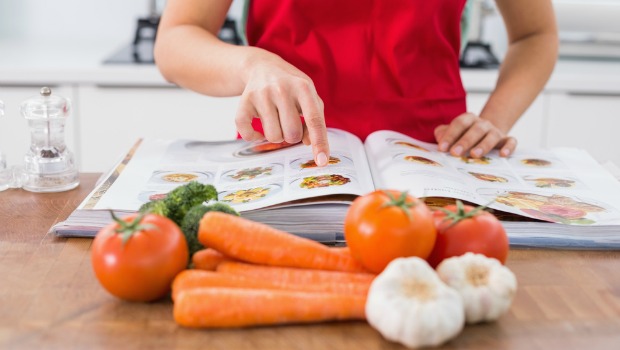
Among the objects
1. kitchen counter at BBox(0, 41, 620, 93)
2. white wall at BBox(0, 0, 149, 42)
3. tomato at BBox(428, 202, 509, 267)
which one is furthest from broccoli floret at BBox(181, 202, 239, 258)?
white wall at BBox(0, 0, 149, 42)

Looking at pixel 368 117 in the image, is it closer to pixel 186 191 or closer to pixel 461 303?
pixel 186 191

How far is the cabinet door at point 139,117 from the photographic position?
7.32 feet

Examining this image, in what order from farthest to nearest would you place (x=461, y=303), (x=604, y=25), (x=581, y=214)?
(x=604, y=25) → (x=581, y=214) → (x=461, y=303)

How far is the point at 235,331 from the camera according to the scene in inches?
28.1

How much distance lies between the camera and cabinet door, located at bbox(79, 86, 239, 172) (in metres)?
2.23

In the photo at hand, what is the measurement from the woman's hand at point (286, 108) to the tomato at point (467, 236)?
0.82 ft

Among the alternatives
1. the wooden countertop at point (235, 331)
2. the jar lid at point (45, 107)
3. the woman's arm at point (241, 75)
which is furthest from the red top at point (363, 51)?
the wooden countertop at point (235, 331)

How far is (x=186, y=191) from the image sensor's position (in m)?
0.87

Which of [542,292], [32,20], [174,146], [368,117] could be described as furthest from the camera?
[32,20]

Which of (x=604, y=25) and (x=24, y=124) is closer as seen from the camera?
(x=24, y=124)

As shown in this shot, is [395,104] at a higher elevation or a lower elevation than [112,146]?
higher

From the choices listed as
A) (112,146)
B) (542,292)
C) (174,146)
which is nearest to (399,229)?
(542,292)

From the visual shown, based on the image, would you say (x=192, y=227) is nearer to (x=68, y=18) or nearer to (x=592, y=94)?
(x=592, y=94)

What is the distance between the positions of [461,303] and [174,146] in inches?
26.8
